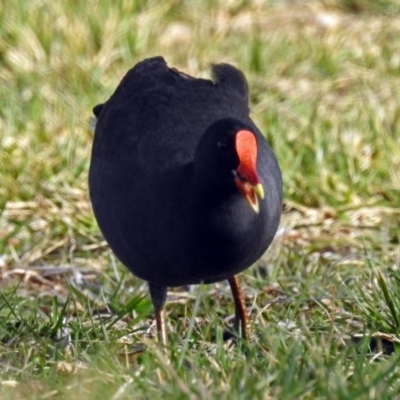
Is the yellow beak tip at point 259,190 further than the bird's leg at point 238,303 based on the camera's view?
No

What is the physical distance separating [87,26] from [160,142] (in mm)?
3925

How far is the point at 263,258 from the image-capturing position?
5820mm

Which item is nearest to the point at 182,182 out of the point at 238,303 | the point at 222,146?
the point at 222,146

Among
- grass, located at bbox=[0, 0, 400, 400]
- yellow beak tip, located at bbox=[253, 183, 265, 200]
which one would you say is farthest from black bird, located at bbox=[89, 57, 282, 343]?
grass, located at bbox=[0, 0, 400, 400]

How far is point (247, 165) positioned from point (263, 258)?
6.53 feet

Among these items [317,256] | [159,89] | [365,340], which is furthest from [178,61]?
[365,340]

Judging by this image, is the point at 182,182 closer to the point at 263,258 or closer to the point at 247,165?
the point at 247,165

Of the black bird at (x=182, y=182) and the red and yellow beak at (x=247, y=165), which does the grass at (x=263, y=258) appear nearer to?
the black bird at (x=182, y=182)

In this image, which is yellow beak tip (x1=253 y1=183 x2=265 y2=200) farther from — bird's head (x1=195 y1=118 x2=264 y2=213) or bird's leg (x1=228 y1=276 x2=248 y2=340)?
bird's leg (x1=228 y1=276 x2=248 y2=340)

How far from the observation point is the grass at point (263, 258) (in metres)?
3.65

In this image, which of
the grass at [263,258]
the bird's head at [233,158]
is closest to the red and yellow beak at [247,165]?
the bird's head at [233,158]

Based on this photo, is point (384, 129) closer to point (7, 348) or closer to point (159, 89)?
point (159, 89)

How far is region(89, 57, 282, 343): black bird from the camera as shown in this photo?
13.1 feet

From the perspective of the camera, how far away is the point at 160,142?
4.44 m
